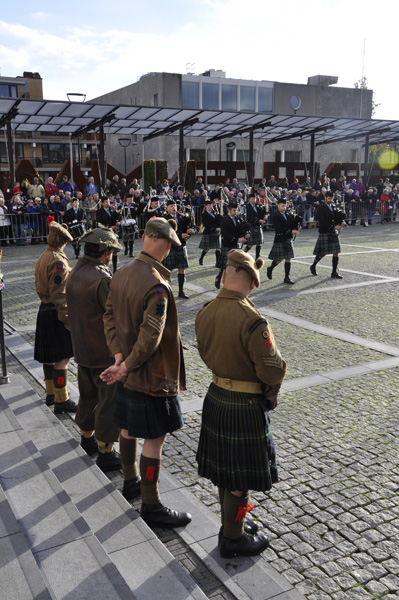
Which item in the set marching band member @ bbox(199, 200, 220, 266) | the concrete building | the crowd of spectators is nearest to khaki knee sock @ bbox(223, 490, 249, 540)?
marching band member @ bbox(199, 200, 220, 266)

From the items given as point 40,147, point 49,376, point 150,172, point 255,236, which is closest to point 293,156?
point 150,172

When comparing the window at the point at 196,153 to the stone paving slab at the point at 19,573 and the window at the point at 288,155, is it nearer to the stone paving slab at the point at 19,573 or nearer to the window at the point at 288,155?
the window at the point at 288,155

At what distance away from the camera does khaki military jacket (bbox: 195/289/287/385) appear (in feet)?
9.76

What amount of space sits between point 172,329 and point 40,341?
2.41 metres

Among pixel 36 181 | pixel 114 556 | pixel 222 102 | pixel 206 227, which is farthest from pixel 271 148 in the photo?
pixel 114 556

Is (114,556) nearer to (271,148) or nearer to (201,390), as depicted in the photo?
(201,390)

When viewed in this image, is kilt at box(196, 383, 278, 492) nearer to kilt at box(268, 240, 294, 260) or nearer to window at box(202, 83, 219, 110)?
kilt at box(268, 240, 294, 260)

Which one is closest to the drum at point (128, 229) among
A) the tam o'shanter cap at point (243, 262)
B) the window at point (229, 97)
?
the tam o'shanter cap at point (243, 262)

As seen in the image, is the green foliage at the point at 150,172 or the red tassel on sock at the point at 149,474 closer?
the red tassel on sock at the point at 149,474

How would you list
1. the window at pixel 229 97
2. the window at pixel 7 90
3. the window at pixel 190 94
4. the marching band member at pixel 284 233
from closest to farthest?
1. the marching band member at pixel 284 233
2. the window at pixel 190 94
3. the window at pixel 7 90
4. the window at pixel 229 97

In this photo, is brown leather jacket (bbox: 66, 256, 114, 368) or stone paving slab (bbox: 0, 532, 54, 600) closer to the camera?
stone paving slab (bbox: 0, 532, 54, 600)

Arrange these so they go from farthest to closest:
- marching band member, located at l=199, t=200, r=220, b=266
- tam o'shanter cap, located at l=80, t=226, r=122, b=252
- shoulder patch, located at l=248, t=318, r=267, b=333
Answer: marching band member, located at l=199, t=200, r=220, b=266 → tam o'shanter cap, located at l=80, t=226, r=122, b=252 → shoulder patch, located at l=248, t=318, r=267, b=333

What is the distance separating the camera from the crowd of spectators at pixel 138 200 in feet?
61.7

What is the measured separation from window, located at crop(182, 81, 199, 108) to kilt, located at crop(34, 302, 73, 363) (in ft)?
137
